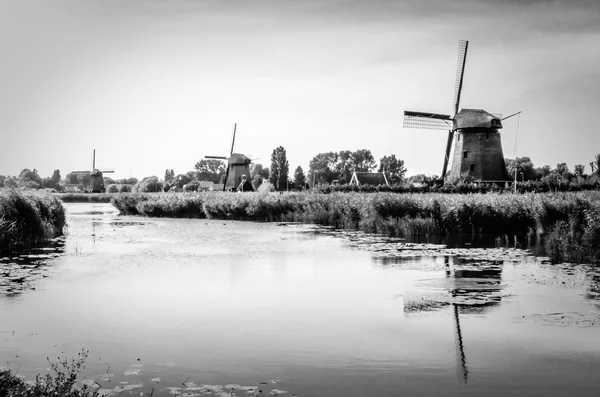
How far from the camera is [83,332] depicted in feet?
29.5

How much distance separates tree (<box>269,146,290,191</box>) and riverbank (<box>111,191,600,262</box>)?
1647 inches

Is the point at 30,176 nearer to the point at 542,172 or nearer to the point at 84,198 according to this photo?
the point at 84,198

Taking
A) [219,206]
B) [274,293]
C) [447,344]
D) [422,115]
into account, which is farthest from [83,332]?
[422,115]

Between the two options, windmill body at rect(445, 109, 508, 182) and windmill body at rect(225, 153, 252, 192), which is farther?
windmill body at rect(225, 153, 252, 192)

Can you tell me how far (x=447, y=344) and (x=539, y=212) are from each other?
1430 centimetres

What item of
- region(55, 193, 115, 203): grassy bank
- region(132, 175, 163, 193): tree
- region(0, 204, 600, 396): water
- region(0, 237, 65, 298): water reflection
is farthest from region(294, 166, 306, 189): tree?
region(0, 204, 600, 396): water

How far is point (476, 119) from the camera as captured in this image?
42125mm

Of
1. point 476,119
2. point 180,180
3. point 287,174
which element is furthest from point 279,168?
point 476,119

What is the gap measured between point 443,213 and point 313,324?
16.6 metres

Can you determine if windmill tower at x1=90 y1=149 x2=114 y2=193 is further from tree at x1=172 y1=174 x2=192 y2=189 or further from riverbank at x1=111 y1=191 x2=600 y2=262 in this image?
riverbank at x1=111 y1=191 x2=600 y2=262

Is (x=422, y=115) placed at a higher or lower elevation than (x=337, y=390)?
higher

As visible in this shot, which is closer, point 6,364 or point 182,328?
point 6,364

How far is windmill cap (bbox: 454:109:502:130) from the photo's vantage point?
136ft

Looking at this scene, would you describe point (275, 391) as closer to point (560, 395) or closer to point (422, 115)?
point (560, 395)
